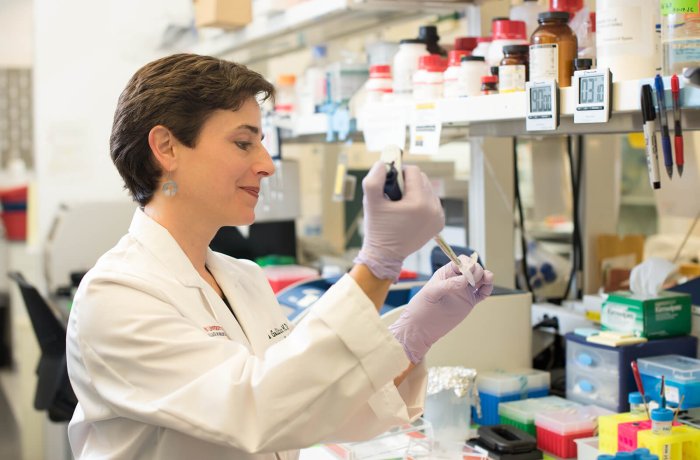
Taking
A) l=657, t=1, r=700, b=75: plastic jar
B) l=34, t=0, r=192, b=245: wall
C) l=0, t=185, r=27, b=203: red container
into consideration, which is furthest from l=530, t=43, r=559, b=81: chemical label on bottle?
l=0, t=185, r=27, b=203: red container

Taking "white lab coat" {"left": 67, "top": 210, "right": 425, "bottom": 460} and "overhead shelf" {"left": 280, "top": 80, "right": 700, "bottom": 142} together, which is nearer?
"white lab coat" {"left": 67, "top": 210, "right": 425, "bottom": 460}

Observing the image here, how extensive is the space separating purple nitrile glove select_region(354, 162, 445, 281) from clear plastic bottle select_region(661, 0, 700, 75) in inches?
22.0

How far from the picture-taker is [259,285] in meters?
1.63

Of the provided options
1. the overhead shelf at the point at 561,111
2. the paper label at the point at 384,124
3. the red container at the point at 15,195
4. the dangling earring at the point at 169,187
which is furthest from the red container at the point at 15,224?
the dangling earring at the point at 169,187

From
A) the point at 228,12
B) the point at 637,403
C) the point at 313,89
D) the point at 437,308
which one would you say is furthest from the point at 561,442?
the point at 228,12

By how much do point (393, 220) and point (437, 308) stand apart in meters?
0.35

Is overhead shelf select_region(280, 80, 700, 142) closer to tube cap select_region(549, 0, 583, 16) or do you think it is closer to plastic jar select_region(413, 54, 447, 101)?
plastic jar select_region(413, 54, 447, 101)

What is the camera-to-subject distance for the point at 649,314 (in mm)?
1864

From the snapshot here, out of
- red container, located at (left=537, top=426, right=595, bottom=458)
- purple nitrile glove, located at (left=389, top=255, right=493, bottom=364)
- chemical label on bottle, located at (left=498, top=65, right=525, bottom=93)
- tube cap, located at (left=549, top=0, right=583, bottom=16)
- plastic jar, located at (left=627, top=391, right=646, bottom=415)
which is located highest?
tube cap, located at (left=549, top=0, right=583, bottom=16)

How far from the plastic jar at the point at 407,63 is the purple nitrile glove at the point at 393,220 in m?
1.01

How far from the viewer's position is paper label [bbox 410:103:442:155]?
75.8 inches

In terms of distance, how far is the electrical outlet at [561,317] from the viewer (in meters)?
2.22

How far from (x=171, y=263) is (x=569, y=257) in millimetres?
1774

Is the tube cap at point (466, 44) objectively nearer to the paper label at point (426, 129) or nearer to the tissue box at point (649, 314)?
the paper label at point (426, 129)
